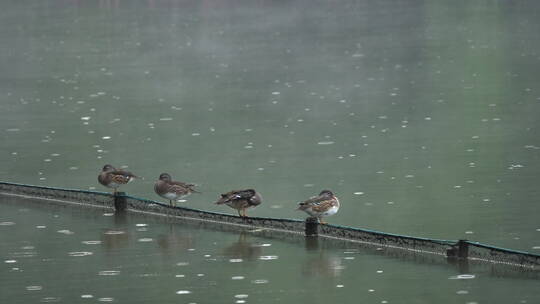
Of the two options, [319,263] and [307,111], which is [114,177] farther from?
[307,111]

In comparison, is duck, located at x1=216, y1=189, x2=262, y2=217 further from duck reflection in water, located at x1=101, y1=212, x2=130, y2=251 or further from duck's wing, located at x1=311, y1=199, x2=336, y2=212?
duck reflection in water, located at x1=101, y1=212, x2=130, y2=251

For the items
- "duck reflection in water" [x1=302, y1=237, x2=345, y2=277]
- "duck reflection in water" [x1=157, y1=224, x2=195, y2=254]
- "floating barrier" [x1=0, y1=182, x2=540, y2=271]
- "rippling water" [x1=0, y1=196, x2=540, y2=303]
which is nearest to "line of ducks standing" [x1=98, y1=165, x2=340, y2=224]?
"floating barrier" [x1=0, y1=182, x2=540, y2=271]

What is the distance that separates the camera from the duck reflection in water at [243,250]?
1338cm

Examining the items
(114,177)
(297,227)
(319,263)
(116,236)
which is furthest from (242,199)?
(114,177)

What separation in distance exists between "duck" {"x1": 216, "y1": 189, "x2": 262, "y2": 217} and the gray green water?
393 millimetres

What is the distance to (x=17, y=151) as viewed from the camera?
20.6 m

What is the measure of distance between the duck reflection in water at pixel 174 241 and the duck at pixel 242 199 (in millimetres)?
496

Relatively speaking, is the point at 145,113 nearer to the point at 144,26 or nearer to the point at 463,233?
the point at 463,233

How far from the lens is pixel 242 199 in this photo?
47.7 ft

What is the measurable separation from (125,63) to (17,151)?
1178 centimetres

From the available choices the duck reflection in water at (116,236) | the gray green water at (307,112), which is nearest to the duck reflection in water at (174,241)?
the gray green water at (307,112)

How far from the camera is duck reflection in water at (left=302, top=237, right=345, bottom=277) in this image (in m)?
12.6

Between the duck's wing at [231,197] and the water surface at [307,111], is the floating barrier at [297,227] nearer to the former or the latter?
the duck's wing at [231,197]

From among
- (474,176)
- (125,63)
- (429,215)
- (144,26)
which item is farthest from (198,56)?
(429,215)
